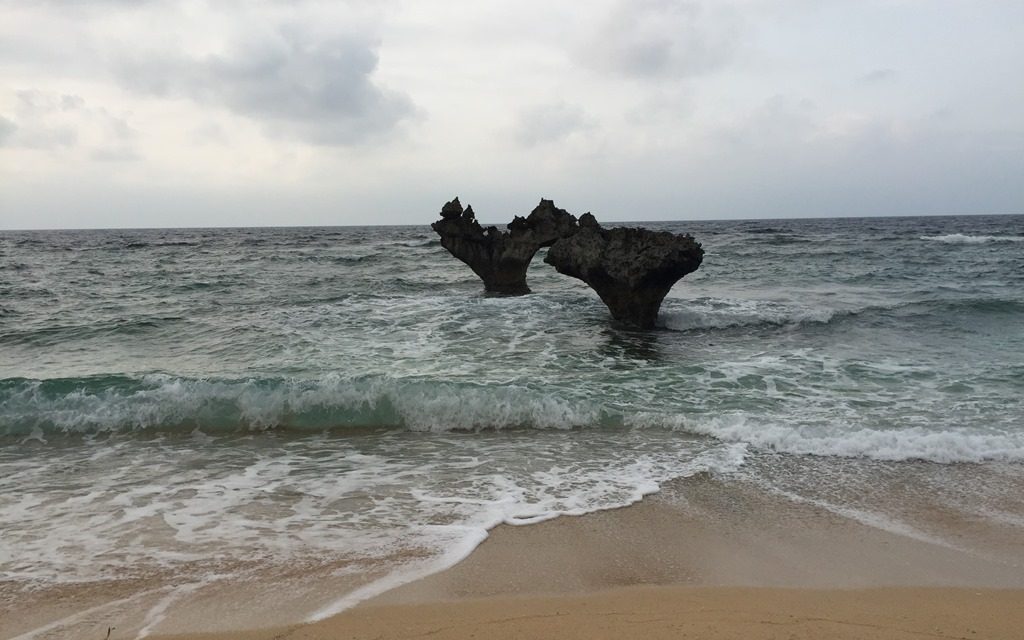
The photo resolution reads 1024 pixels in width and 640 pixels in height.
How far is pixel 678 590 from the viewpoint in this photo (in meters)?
4.02

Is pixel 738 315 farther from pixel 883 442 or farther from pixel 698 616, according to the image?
pixel 698 616

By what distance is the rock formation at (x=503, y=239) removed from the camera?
60.4 ft

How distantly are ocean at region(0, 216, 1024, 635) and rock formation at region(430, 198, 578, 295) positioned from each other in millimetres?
2931

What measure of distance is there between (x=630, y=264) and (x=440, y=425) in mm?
6896

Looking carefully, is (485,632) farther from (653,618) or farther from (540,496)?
(540,496)

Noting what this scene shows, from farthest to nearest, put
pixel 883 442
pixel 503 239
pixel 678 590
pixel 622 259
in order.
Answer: pixel 503 239 < pixel 622 259 < pixel 883 442 < pixel 678 590

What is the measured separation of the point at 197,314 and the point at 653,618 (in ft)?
48.4

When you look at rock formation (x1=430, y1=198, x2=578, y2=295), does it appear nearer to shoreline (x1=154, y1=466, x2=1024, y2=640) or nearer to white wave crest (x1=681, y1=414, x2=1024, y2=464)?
white wave crest (x1=681, y1=414, x2=1024, y2=464)

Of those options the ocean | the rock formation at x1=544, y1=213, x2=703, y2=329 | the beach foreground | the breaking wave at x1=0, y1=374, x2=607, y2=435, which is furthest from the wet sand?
the rock formation at x1=544, y1=213, x2=703, y2=329

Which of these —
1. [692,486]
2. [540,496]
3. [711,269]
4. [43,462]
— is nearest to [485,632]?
[540,496]

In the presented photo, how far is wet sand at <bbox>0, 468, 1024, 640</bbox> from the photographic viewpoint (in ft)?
11.7

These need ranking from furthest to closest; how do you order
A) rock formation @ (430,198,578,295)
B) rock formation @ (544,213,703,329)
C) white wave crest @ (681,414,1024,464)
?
rock formation @ (430,198,578,295), rock formation @ (544,213,703,329), white wave crest @ (681,414,1024,464)

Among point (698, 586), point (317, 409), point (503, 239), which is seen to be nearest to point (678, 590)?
point (698, 586)

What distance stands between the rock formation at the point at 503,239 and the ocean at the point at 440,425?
2.93 metres
